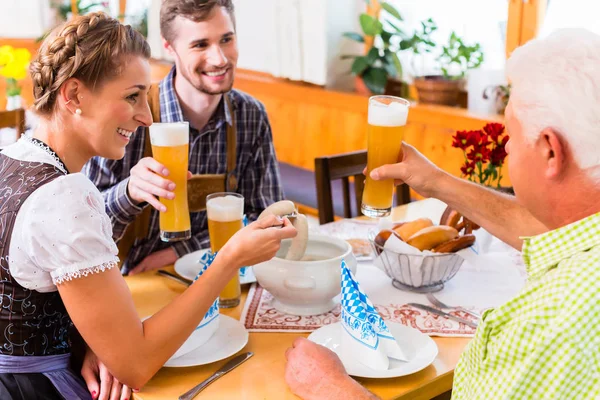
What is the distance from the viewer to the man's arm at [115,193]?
1963 millimetres

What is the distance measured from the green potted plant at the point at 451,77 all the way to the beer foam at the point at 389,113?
248cm

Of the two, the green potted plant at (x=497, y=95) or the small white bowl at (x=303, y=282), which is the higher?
the green potted plant at (x=497, y=95)

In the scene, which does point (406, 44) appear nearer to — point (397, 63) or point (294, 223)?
point (397, 63)

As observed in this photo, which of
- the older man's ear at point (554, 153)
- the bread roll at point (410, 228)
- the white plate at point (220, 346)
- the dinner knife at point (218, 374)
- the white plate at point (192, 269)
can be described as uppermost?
the older man's ear at point (554, 153)

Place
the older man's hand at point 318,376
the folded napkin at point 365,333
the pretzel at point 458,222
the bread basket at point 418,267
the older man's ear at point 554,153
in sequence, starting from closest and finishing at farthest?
1. the older man's ear at point 554,153
2. the older man's hand at point 318,376
3. the folded napkin at point 365,333
4. the bread basket at point 418,267
5. the pretzel at point 458,222

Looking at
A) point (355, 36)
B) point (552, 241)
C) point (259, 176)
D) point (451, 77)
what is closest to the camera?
point (552, 241)

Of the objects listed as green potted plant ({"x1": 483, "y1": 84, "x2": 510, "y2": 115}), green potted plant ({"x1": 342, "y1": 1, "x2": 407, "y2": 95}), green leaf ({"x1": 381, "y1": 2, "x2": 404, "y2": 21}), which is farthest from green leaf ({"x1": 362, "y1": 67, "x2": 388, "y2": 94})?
green potted plant ({"x1": 483, "y1": 84, "x2": 510, "y2": 115})

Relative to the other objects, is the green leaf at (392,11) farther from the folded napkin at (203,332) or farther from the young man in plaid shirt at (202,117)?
the folded napkin at (203,332)

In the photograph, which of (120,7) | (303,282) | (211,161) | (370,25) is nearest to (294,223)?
(303,282)

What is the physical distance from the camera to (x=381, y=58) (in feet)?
14.4

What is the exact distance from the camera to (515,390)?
3.05 ft

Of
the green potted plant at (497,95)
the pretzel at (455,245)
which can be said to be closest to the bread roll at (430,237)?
the pretzel at (455,245)

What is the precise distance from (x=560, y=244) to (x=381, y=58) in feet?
11.6

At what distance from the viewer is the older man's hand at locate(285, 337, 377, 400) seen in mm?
1255
